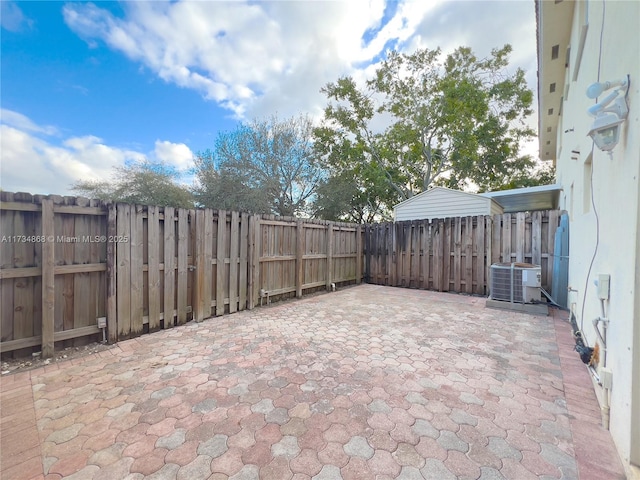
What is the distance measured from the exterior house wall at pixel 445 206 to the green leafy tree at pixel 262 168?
595 centimetres

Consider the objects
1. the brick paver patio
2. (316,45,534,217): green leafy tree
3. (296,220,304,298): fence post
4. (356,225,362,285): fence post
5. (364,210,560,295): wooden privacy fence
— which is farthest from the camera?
(316,45,534,217): green leafy tree

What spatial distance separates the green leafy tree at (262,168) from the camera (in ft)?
38.2

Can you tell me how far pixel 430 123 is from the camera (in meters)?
15.0

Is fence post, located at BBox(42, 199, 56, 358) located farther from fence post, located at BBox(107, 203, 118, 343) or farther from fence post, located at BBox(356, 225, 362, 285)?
fence post, located at BBox(356, 225, 362, 285)

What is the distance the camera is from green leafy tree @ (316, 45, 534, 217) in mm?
14234

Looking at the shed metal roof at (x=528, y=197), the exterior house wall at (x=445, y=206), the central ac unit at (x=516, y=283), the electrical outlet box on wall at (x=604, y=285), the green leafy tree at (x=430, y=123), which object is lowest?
the central ac unit at (x=516, y=283)

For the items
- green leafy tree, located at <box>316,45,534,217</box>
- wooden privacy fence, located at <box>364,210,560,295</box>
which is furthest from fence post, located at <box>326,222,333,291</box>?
green leafy tree, located at <box>316,45,534,217</box>

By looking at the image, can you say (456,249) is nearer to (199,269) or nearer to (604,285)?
(604,285)

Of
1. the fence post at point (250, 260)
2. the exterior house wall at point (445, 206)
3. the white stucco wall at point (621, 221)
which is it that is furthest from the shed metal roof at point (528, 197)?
the fence post at point (250, 260)

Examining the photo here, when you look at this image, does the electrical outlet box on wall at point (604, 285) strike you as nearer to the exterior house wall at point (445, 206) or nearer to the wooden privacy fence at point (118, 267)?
the wooden privacy fence at point (118, 267)

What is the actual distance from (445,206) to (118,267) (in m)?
8.98

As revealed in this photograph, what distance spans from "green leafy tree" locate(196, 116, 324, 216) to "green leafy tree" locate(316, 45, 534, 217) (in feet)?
7.04

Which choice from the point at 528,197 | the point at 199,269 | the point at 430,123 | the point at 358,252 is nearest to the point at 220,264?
the point at 199,269

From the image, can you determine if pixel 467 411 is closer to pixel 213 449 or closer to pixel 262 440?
pixel 262 440
